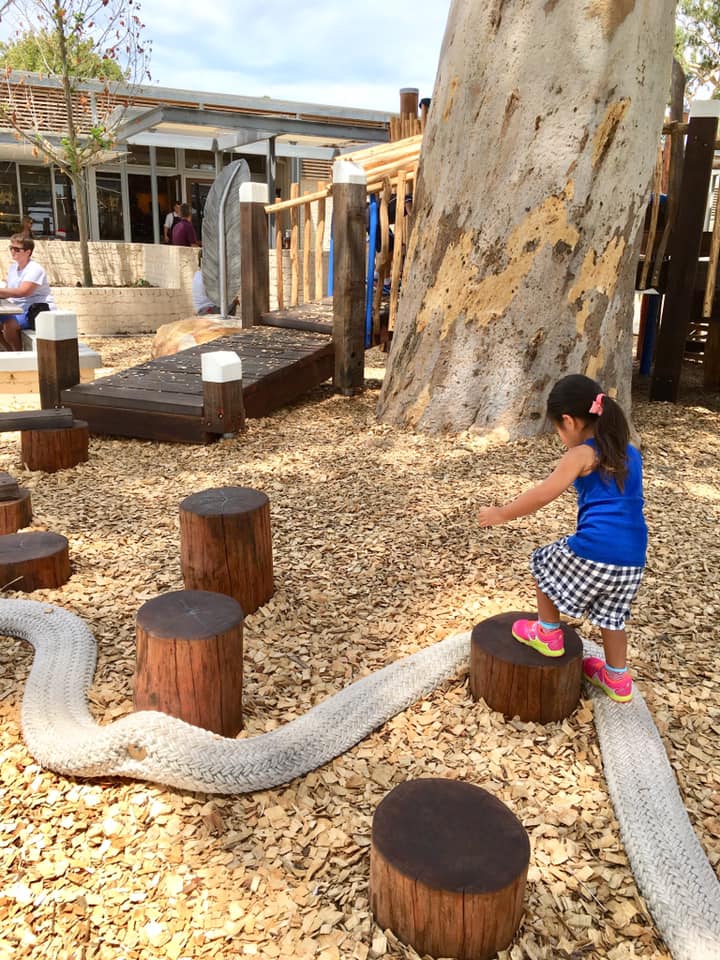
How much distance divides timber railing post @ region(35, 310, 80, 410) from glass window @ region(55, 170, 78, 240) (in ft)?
56.1

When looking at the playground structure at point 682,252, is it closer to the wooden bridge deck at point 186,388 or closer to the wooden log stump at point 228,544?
the wooden bridge deck at point 186,388

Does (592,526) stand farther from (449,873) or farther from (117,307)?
(117,307)

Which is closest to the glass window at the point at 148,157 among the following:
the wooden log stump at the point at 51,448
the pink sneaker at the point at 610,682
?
the wooden log stump at the point at 51,448

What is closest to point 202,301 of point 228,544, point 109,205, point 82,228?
point 82,228

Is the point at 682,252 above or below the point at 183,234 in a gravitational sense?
below

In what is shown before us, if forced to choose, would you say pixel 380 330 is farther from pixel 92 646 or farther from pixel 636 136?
pixel 92 646

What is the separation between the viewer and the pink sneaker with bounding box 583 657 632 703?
2.60 metres

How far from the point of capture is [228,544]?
3.19 meters

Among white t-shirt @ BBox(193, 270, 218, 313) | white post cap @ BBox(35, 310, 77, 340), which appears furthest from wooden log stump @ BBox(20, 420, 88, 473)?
white t-shirt @ BBox(193, 270, 218, 313)

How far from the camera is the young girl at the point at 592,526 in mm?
2404

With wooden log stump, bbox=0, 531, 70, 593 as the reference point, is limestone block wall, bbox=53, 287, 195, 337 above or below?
above

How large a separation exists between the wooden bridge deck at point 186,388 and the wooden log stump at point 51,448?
0.70 meters

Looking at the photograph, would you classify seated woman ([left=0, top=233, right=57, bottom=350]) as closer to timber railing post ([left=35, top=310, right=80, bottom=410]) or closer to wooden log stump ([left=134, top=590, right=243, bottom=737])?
timber railing post ([left=35, top=310, right=80, bottom=410])

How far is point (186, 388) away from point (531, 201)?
119 inches
